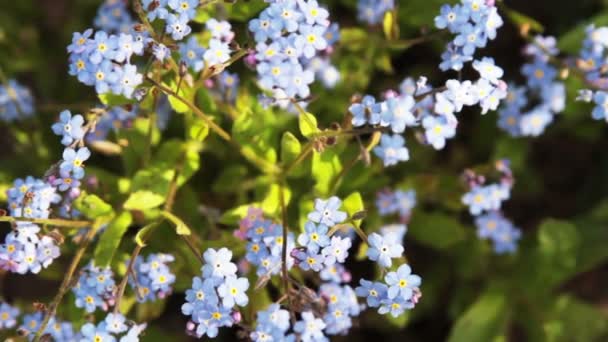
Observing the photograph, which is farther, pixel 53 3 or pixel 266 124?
pixel 53 3

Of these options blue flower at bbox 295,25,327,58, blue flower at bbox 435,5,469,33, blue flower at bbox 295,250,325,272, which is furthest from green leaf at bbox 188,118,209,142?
blue flower at bbox 435,5,469,33

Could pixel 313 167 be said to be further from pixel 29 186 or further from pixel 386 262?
pixel 29 186

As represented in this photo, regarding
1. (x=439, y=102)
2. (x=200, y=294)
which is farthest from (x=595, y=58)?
(x=200, y=294)

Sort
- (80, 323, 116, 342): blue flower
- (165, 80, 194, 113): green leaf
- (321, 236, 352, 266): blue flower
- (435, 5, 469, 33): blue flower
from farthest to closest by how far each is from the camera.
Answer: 1. (435, 5, 469, 33): blue flower
2. (165, 80, 194, 113): green leaf
3. (80, 323, 116, 342): blue flower
4. (321, 236, 352, 266): blue flower

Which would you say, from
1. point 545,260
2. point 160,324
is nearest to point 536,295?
point 545,260

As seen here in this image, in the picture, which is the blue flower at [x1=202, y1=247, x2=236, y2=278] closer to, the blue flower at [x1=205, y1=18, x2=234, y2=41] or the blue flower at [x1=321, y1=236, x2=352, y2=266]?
the blue flower at [x1=321, y1=236, x2=352, y2=266]

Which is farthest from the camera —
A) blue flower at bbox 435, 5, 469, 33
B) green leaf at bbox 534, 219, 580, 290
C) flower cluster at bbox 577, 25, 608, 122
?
green leaf at bbox 534, 219, 580, 290
